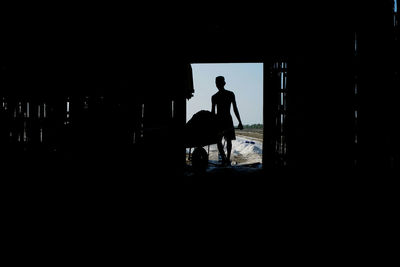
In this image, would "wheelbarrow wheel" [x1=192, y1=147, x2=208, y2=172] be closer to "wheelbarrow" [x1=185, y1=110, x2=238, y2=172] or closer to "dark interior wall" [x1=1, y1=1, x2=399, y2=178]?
"wheelbarrow" [x1=185, y1=110, x2=238, y2=172]

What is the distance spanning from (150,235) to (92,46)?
2.86 meters

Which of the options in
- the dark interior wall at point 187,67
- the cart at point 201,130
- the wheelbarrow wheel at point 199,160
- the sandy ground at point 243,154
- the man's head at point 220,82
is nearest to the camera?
the dark interior wall at point 187,67

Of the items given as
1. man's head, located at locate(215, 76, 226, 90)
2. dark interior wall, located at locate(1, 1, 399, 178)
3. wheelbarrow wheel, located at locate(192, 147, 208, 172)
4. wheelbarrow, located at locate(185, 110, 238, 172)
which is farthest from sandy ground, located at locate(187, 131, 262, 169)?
dark interior wall, located at locate(1, 1, 399, 178)

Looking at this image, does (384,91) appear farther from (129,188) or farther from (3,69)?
(3,69)

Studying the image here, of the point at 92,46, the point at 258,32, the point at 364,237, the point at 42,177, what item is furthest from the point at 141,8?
the point at 364,237

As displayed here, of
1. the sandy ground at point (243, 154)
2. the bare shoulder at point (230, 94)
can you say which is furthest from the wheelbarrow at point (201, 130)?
the sandy ground at point (243, 154)

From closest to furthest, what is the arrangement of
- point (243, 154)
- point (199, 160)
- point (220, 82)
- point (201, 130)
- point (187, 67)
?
point (201, 130) < point (187, 67) < point (199, 160) < point (220, 82) < point (243, 154)

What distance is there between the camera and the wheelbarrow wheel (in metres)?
4.87

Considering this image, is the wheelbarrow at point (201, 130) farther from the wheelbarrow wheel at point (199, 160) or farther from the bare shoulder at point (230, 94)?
the bare shoulder at point (230, 94)

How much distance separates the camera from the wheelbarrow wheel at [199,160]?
192 inches

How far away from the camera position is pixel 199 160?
4867 millimetres

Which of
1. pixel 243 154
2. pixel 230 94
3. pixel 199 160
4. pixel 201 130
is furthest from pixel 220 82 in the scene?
pixel 243 154

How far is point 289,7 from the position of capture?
117 inches

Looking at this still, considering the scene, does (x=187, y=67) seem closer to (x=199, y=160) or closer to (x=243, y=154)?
(x=199, y=160)
